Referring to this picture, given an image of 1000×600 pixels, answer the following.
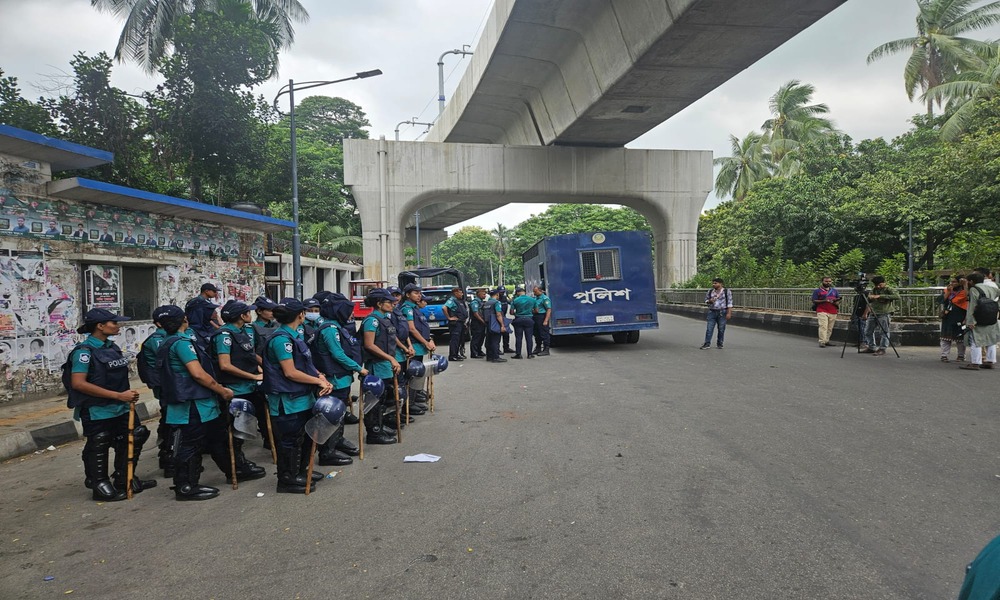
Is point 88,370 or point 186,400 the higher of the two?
point 88,370

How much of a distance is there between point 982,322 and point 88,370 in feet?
38.1

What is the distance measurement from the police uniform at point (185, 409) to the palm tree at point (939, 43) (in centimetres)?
4438

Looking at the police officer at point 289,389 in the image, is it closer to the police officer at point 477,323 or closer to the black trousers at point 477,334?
the police officer at point 477,323

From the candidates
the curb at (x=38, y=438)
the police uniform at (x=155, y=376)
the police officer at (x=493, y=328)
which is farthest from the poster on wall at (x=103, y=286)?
the police officer at (x=493, y=328)

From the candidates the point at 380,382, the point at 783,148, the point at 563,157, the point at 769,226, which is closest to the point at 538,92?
the point at 563,157

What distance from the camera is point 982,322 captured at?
9.13m

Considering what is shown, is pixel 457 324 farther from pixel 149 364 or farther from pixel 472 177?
pixel 472 177

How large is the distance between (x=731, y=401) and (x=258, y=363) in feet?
18.1

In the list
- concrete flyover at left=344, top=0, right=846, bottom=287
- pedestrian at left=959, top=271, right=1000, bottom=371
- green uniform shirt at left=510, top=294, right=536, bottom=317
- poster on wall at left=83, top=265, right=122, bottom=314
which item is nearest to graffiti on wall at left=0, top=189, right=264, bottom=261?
poster on wall at left=83, top=265, right=122, bottom=314

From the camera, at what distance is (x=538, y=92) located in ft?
73.5

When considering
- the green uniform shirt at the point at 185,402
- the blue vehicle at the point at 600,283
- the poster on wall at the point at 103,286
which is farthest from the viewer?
the blue vehicle at the point at 600,283

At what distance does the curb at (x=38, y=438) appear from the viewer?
20.0ft

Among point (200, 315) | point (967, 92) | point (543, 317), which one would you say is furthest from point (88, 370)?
point (967, 92)

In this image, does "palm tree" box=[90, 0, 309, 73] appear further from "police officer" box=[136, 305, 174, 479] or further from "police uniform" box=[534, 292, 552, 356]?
"police officer" box=[136, 305, 174, 479]
